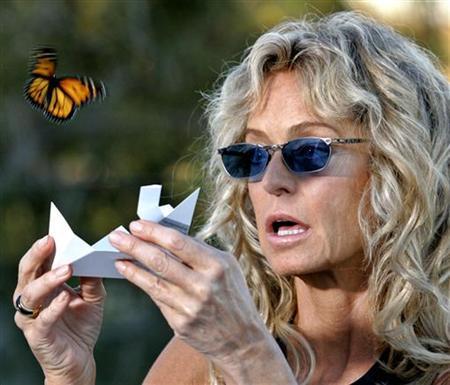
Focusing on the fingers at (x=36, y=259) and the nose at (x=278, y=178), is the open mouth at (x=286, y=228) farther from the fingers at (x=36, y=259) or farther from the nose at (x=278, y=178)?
the fingers at (x=36, y=259)

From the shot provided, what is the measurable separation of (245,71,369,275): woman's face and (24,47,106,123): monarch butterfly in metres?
0.51

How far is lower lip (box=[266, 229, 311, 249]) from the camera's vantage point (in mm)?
2936

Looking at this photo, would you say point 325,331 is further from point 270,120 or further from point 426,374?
point 270,120

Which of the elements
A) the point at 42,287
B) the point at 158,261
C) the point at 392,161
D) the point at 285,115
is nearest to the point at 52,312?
the point at 42,287

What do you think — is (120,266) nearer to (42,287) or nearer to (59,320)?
(42,287)

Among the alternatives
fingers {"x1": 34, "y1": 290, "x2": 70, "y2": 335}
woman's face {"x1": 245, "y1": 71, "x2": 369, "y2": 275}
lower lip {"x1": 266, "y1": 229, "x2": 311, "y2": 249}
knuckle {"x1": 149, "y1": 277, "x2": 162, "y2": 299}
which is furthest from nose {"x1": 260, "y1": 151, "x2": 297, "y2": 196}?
knuckle {"x1": 149, "y1": 277, "x2": 162, "y2": 299}

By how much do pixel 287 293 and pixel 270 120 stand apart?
54 cm

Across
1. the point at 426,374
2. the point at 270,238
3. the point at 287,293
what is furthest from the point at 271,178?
the point at 426,374

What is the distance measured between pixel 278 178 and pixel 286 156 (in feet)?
0.21

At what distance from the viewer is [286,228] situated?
2.98 meters

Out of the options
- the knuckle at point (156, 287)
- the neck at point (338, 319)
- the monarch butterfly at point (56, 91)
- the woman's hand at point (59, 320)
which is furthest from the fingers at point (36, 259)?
the neck at point (338, 319)

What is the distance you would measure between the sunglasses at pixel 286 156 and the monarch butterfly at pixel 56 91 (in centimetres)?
42

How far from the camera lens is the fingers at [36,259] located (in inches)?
104

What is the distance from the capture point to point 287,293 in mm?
3273
